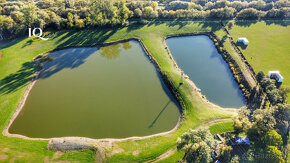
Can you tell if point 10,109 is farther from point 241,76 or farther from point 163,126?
point 241,76

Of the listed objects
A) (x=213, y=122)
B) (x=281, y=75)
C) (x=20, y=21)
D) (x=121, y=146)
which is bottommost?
(x=121, y=146)

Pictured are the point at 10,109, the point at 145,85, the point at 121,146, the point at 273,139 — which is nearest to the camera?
the point at 273,139

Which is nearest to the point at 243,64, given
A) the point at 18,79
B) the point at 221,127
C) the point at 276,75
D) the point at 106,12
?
the point at 276,75

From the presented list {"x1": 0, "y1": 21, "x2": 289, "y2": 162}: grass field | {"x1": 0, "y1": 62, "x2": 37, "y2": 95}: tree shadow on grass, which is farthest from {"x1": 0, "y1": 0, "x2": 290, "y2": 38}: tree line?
{"x1": 0, "y1": 62, "x2": 37, "y2": 95}: tree shadow on grass

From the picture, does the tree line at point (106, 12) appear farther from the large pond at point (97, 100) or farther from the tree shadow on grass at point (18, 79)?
the tree shadow on grass at point (18, 79)

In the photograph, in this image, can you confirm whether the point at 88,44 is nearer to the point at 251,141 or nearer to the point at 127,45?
the point at 127,45

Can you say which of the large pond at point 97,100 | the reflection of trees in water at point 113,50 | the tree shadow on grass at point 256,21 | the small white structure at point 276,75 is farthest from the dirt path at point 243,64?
the reflection of trees in water at point 113,50

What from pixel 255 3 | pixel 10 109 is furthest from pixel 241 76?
pixel 10 109
